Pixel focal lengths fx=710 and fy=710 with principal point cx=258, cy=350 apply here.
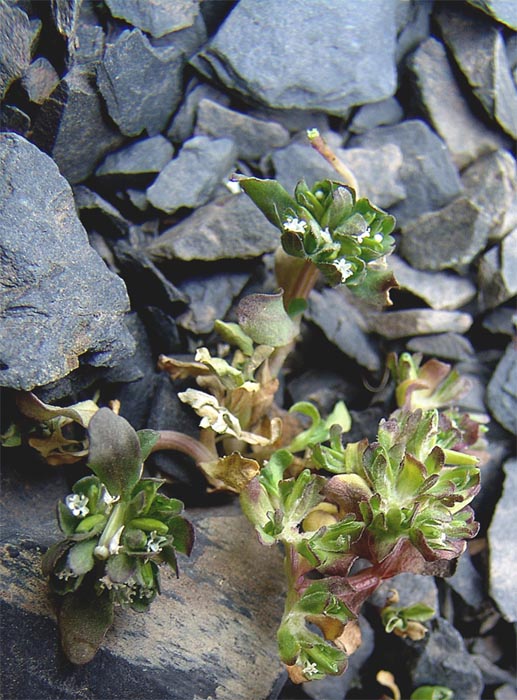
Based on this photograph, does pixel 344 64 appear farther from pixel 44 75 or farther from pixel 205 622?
pixel 205 622

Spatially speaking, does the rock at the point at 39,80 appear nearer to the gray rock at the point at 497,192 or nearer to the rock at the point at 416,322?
the rock at the point at 416,322

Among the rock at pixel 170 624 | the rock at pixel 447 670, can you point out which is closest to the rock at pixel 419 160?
the rock at pixel 170 624

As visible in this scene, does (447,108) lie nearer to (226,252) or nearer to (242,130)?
(242,130)

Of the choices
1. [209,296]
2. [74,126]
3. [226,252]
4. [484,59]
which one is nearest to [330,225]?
[226,252]

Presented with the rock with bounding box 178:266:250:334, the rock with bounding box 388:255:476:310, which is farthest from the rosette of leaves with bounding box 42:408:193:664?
the rock with bounding box 388:255:476:310

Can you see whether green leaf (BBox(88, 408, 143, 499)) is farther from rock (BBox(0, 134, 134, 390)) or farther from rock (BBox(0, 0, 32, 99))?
rock (BBox(0, 0, 32, 99))
